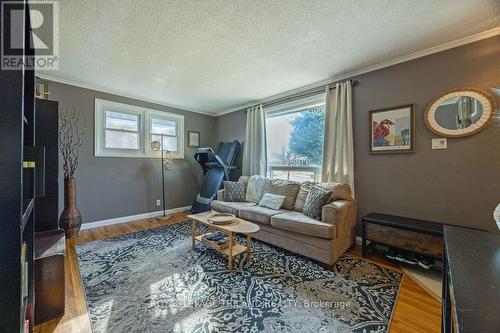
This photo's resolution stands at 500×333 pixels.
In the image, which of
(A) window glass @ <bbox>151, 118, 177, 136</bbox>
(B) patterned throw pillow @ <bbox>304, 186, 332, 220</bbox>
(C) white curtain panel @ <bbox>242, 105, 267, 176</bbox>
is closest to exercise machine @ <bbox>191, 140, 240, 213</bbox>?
(C) white curtain panel @ <bbox>242, 105, 267, 176</bbox>

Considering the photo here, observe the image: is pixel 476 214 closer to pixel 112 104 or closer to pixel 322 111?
pixel 322 111

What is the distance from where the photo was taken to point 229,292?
1735 mm

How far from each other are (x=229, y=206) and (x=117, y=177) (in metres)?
2.27

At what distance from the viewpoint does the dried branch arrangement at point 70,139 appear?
3.16 meters

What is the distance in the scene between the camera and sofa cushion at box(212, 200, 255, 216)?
3.09m

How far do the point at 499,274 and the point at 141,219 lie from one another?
4505 mm

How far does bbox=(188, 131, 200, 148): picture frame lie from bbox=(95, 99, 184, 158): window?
0.20 meters

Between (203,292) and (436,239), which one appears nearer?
(203,292)

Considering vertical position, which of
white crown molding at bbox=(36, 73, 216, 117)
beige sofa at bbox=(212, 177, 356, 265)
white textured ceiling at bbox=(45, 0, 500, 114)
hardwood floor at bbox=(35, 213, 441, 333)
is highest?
white crown molding at bbox=(36, 73, 216, 117)

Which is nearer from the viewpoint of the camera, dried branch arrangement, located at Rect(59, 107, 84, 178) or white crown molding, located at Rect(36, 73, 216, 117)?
white crown molding, located at Rect(36, 73, 216, 117)

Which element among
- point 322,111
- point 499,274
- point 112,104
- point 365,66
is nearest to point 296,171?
point 322,111

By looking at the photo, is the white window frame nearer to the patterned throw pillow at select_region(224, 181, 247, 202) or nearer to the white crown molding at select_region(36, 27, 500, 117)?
the white crown molding at select_region(36, 27, 500, 117)

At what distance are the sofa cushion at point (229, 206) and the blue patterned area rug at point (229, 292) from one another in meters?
0.72

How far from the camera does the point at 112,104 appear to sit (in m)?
3.65
